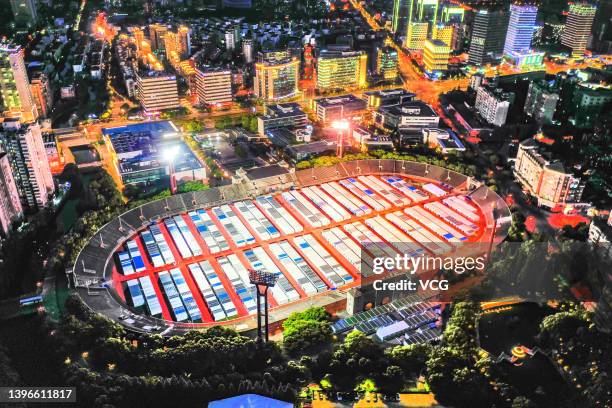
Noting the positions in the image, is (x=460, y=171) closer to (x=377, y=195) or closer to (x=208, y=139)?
(x=377, y=195)

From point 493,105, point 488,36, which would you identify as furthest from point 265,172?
point 488,36

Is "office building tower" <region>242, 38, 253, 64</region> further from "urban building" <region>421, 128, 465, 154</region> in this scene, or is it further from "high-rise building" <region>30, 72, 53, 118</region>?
"urban building" <region>421, 128, 465, 154</region>

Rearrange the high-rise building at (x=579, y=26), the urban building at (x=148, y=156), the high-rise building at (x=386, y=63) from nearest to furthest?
the urban building at (x=148, y=156) → the high-rise building at (x=386, y=63) → the high-rise building at (x=579, y=26)

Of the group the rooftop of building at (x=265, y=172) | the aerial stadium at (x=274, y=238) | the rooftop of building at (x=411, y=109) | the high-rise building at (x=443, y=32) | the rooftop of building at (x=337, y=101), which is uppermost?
the high-rise building at (x=443, y=32)

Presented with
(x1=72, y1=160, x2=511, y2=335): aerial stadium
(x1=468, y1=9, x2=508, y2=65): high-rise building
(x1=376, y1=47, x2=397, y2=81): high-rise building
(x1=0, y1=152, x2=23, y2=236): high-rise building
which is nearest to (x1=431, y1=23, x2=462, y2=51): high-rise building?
(x1=468, y1=9, x2=508, y2=65): high-rise building

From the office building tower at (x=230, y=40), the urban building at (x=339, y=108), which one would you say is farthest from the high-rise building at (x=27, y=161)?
the office building tower at (x=230, y=40)

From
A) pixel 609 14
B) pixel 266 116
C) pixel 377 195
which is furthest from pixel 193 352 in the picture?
pixel 609 14

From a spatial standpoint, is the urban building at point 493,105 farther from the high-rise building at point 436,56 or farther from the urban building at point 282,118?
the urban building at point 282,118
